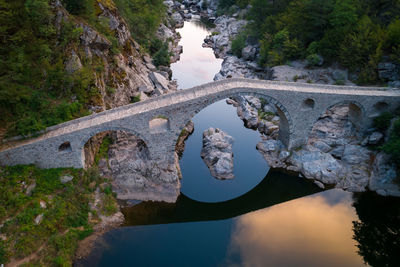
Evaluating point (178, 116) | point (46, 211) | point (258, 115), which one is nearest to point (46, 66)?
point (178, 116)

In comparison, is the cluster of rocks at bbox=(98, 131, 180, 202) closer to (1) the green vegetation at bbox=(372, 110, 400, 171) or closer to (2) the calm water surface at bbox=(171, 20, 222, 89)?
(1) the green vegetation at bbox=(372, 110, 400, 171)

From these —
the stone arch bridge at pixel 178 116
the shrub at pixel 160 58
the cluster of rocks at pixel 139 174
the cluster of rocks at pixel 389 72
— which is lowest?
the cluster of rocks at pixel 139 174

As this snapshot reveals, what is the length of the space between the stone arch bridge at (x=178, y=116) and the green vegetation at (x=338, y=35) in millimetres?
7721

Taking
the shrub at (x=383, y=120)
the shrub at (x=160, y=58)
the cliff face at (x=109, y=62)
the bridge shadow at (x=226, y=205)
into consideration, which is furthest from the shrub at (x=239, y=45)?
the bridge shadow at (x=226, y=205)

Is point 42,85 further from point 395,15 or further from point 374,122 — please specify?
point 395,15

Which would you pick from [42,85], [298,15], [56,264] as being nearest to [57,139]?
[42,85]

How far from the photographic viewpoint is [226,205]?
80.9 ft

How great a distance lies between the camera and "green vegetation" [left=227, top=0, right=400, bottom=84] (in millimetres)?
32906

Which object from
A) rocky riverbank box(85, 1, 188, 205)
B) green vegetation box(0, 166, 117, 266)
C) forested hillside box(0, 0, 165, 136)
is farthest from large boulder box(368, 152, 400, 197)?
forested hillside box(0, 0, 165, 136)

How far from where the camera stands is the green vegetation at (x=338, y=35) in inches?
1296

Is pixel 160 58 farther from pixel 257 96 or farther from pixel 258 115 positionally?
pixel 257 96

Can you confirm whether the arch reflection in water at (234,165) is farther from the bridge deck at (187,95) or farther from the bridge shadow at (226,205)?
the bridge deck at (187,95)

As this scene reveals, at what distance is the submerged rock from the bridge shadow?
2.95 meters

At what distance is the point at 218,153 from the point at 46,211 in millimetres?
15692
